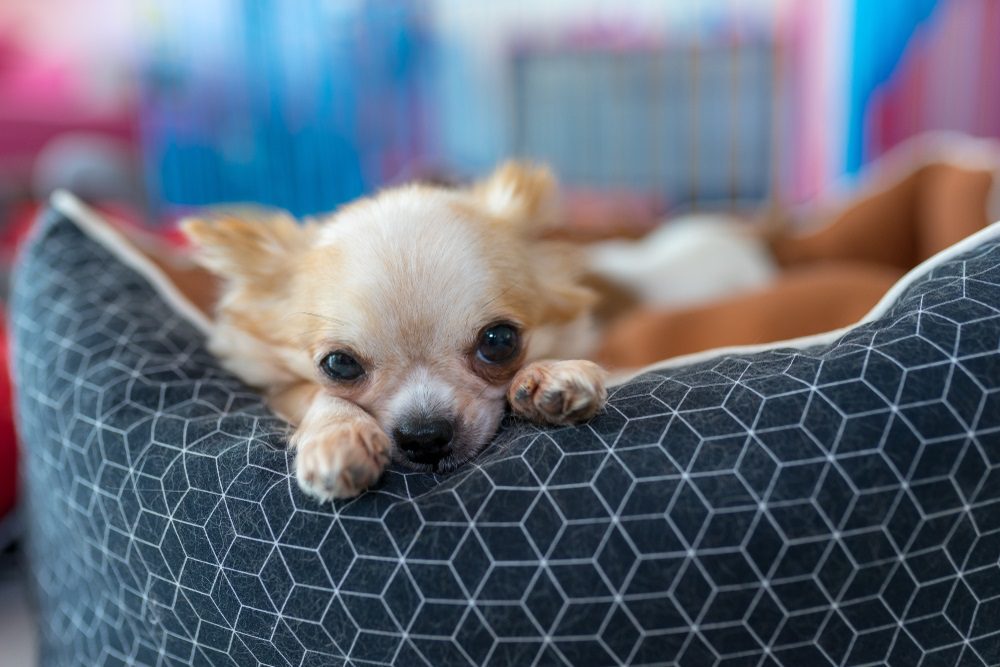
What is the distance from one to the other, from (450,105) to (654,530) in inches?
154

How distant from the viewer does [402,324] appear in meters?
1.33

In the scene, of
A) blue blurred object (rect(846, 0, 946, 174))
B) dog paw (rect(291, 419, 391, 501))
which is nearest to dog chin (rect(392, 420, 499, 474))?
dog paw (rect(291, 419, 391, 501))

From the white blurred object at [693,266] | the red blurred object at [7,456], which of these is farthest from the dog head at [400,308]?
the white blurred object at [693,266]

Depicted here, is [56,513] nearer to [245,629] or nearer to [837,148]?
[245,629]

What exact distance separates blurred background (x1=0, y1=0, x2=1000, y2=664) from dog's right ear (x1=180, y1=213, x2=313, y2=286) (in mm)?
2609

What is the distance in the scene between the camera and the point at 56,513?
53.8 inches

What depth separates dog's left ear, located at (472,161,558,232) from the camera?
1701 mm

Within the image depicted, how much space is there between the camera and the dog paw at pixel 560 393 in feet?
3.64

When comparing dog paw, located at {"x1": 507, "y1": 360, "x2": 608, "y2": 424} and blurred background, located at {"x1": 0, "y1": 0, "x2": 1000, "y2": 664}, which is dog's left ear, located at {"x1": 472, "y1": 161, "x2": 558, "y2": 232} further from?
blurred background, located at {"x1": 0, "y1": 0, "x2": 1000, "y2": 664}

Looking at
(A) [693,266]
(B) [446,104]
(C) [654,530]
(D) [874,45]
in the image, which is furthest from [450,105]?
(C) [654,530]

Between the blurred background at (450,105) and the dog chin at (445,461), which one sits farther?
the blurred background at (450,105)

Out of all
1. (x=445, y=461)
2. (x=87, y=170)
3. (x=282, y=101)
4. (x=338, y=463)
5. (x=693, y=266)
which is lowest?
(x=693, y=266)

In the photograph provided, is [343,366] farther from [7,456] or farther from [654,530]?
[7,456]

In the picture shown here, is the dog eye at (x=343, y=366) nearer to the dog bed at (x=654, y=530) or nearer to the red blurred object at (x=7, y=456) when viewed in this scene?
the dog bed at (x=654, y=530)
